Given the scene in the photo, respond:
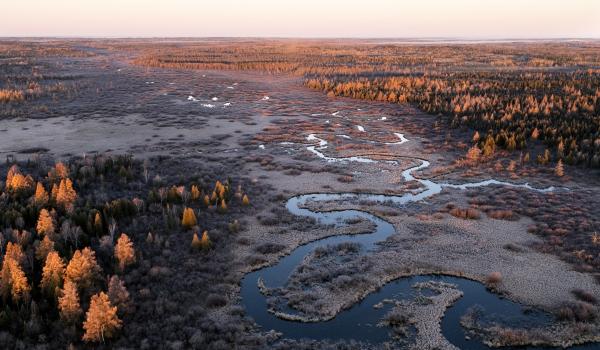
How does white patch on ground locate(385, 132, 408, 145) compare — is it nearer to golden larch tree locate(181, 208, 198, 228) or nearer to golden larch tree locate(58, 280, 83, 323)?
golden larch tree locate(181, 208, 198, 228)

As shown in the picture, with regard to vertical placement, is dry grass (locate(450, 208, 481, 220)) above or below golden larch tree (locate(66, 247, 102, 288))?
below

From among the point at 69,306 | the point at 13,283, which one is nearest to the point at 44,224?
the point at 13,283

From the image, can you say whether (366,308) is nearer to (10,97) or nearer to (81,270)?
(81,270)

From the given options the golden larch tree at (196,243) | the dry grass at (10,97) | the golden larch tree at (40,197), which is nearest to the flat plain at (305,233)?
the golden larch tree at (196,243)

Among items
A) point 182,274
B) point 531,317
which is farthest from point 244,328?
point 531,317

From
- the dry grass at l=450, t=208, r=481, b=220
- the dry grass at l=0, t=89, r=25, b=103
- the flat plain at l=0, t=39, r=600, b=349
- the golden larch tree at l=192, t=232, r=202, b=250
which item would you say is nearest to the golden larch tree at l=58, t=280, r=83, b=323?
the flat plain at l=0, t=39, r=600, b=349

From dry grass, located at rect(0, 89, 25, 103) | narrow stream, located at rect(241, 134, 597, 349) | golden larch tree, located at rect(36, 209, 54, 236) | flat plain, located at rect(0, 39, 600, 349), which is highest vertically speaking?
dry grass, located at rect(0, 89, 25, 103)

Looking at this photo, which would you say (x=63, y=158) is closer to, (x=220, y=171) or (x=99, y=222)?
(x=220, y=171)
